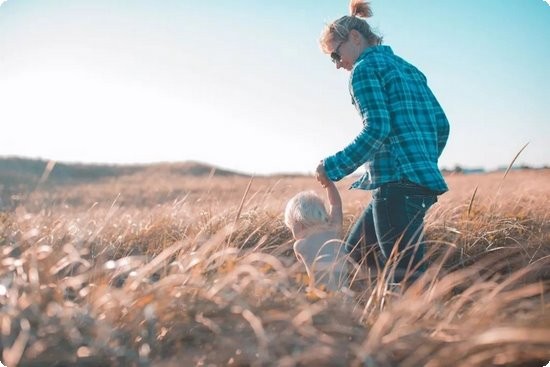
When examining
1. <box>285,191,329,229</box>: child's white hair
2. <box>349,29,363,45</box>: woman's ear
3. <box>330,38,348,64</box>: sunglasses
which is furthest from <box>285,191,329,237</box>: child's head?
<box>349,29,363,45</box>: woman's ear

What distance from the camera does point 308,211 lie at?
148 inches

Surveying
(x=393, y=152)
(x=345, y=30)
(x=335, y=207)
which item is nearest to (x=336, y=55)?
(x=345, y=30)

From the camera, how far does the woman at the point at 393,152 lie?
3395mm

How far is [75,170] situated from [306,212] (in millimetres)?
29543

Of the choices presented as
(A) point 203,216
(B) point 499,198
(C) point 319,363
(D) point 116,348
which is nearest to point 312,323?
(C) point 319,363

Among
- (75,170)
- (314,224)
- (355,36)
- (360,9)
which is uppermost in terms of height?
(360,9)

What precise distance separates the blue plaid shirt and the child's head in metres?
0.35

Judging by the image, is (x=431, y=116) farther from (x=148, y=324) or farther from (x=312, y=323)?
(x=148, y=324)

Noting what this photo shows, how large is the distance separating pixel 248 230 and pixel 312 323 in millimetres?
2477

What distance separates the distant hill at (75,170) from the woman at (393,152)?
73.4 feet

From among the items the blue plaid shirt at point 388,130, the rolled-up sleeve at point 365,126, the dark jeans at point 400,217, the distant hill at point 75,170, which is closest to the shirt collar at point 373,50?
the blue plaid shirt at point 388,130

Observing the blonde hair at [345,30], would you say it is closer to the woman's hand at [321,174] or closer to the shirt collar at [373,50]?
the shirt collar at [373,50]

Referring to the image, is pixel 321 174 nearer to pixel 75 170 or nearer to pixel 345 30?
pixel 345 30

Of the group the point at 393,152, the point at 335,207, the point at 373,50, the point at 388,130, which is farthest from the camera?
the point at 335,207
